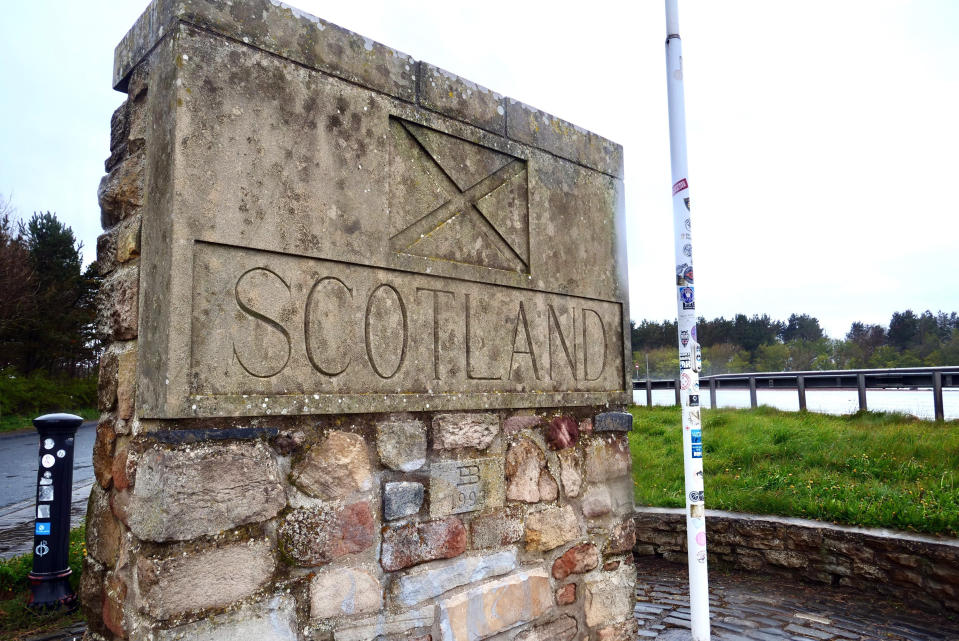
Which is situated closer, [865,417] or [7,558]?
[7,558]

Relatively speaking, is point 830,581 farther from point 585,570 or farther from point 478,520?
point 478,520

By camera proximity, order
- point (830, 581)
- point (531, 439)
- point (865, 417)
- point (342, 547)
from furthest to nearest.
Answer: point (865, 417), point (830, 581), point (531, 439), point (342, 547)

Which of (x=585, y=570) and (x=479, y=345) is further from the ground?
(x=479, y=345)

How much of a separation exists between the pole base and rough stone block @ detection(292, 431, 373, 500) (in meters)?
2.81

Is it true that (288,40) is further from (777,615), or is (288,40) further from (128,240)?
(777,615)

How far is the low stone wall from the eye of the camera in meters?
3.97

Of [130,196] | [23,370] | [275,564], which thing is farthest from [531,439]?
[23,370]

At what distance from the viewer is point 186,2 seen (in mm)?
1790

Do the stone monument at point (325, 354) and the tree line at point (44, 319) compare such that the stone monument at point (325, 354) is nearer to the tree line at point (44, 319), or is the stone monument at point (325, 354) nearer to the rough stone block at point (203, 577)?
the rough stone block at point (203, 577)

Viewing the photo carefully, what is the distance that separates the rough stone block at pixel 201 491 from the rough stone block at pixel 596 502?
141cm

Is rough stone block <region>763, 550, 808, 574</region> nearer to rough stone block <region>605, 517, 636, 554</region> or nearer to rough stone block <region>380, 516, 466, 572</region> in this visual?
rough stone block <region>605, 517, 636, 554</region>

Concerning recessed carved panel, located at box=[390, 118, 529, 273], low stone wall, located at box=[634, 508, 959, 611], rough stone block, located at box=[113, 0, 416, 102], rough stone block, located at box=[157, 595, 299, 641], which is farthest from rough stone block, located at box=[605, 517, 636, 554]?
low stone wall, located at box=[634, 508, 959, 611]

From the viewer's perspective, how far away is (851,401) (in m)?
9.97

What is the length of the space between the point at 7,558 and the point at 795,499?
607 cm
